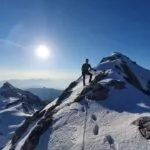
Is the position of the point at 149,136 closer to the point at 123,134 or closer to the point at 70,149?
the point at 123,134

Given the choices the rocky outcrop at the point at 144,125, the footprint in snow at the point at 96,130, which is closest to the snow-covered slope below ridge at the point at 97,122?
the footprint in snow at the point at 96,130

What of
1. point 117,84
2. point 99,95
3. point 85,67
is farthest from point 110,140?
point 85,67

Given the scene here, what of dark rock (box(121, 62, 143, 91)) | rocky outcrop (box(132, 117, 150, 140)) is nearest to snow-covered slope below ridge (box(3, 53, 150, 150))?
rocky outcrop (box(132, 117, 150, 140))

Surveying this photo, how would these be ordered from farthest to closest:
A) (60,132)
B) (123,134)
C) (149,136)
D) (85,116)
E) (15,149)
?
(15,149)
(85,116)
(60,132)
(123,134)
(149,136)

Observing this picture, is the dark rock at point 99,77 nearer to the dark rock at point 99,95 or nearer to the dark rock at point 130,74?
the dark rock at point 99,95

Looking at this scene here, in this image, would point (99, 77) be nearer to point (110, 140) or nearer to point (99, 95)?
point (99, 95)

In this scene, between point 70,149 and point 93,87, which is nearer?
point 70,149

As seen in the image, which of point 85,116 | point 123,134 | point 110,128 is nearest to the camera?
point 123,134

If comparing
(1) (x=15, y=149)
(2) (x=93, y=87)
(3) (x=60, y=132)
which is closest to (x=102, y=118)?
(3) (x=60, y=132)
